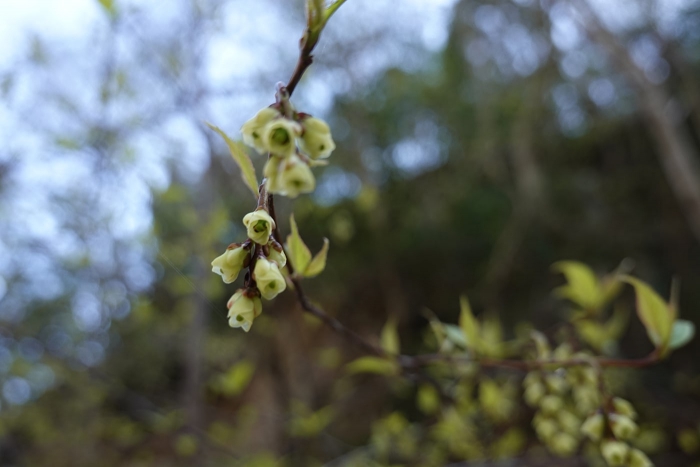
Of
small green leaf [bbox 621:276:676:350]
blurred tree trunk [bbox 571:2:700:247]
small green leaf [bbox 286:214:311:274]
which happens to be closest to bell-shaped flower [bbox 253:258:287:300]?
small green leaf [bbox 286:214:311:274]

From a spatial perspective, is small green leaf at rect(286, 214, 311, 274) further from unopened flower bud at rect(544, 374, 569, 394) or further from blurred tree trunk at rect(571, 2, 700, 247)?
blurred tree trunk at rect(571, 2, 700, 247)

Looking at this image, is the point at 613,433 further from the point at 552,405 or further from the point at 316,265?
the point at 316,265

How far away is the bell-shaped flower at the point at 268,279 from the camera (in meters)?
0.34

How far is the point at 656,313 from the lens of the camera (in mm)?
590

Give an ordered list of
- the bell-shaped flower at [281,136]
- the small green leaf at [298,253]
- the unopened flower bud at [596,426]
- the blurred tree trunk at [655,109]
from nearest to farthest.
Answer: the bell-shaped flower at [281,136]
the small green leaf at [298,253]
the unopened flower bud at [596,426]
the blurred tree trunk at [655,109]

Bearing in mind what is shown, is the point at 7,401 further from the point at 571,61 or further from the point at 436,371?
the point at 571,61

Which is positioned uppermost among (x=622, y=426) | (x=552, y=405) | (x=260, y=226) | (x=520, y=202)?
(x=260, y=226)

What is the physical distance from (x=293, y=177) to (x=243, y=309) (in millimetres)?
114

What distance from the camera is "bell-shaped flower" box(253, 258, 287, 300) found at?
13.2 inches

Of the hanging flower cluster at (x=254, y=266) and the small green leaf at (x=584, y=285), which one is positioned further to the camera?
the small green leaf at (x=584, y=285)

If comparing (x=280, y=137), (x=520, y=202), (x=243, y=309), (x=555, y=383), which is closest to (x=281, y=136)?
(x=280, y=137)

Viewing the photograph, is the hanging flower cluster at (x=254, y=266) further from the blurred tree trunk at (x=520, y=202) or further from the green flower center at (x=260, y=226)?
the blurred tree trunk at (x=520, y=202)

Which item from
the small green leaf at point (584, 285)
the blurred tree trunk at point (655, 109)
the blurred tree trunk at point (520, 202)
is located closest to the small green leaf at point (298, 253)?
the small green leaf at point (584, 285)

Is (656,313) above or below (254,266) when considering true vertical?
below
